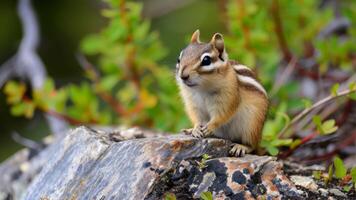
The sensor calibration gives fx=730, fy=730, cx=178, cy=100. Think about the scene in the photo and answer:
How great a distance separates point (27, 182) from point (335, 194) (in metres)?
2.08

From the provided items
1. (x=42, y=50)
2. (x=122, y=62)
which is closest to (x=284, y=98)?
(x=122, y=62)

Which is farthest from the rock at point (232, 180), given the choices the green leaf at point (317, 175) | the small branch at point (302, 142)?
the small branch at point (302, 142)

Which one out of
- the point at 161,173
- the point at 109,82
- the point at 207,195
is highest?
the point at 109,82

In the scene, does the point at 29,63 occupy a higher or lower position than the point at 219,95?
Result: higher

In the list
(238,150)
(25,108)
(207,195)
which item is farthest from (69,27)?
(207,195)

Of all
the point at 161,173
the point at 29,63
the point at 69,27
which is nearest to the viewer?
the point at 161,173

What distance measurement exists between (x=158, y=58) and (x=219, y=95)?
186cm

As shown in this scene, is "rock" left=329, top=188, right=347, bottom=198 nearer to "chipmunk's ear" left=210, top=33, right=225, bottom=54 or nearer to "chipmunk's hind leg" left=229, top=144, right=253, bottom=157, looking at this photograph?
"chipmunk's hind leg" left=229, top=144, right=253, bottom=157

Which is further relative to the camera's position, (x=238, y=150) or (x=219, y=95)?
(x=219, y=95)

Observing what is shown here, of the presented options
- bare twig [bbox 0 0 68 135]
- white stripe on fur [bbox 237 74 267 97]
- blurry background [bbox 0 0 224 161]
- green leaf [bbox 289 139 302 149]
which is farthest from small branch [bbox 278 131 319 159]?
blurry background [bbox 0 0 224 161]

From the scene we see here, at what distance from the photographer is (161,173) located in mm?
3557

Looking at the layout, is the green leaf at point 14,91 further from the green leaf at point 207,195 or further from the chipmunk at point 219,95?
the green leaf at point 207,195

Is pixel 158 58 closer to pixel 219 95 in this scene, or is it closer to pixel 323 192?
pixel 219 95

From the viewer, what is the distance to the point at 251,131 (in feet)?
14.3
